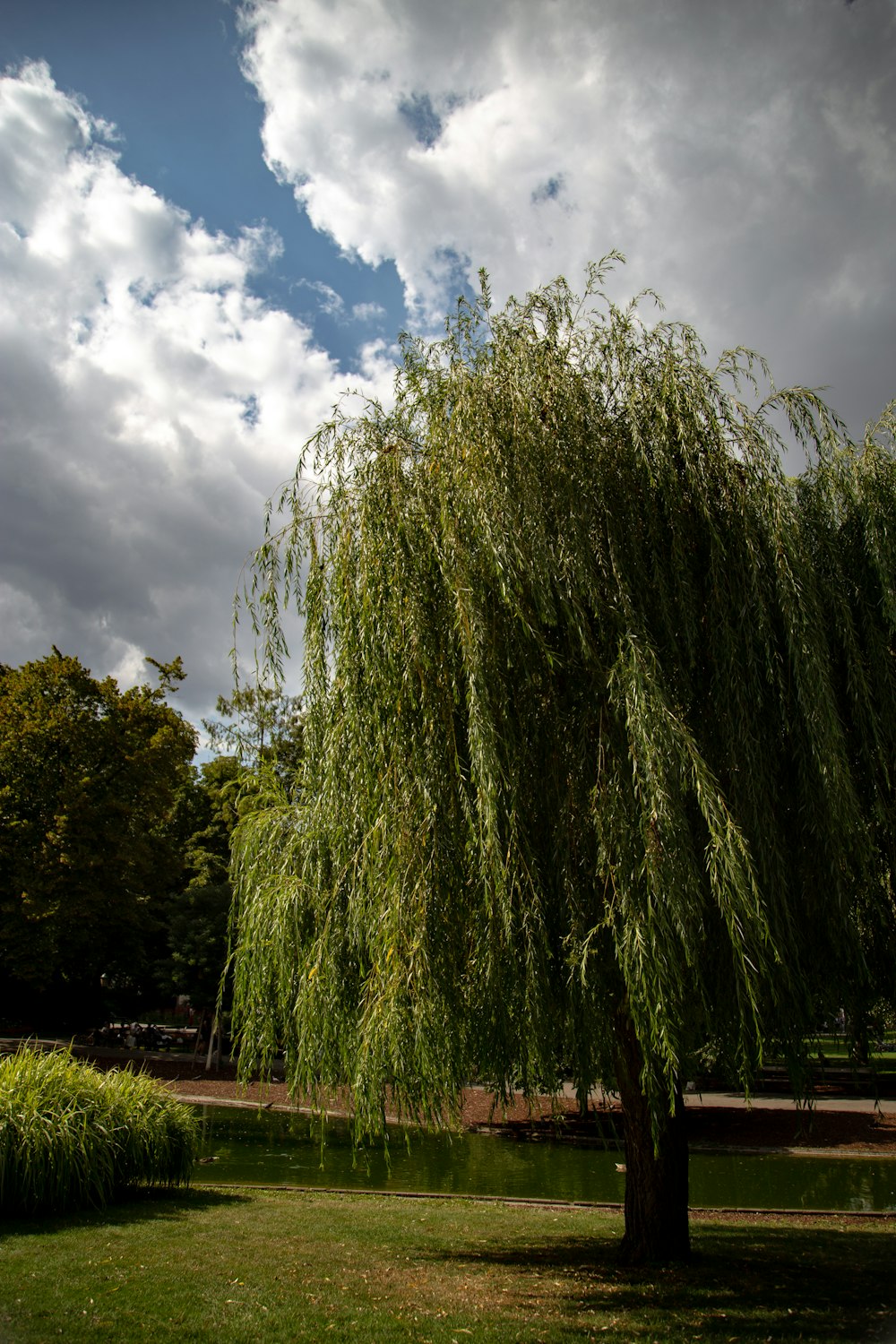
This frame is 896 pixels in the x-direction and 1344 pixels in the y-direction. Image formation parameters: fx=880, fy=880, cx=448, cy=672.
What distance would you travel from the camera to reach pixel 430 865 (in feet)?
18.8

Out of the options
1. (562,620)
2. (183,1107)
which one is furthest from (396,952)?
(183,1107)

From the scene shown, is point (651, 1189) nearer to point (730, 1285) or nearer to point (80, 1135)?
point (730, 1285)

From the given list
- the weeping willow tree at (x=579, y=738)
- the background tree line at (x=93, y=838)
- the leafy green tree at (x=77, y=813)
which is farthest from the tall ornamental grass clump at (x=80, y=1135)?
the leafy green tree at (x=77, y=813)

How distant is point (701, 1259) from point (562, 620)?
223 inches

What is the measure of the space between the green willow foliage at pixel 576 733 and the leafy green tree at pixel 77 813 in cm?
1961

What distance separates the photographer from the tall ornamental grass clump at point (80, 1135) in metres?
8.87

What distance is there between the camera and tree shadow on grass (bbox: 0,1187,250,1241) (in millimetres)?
8340

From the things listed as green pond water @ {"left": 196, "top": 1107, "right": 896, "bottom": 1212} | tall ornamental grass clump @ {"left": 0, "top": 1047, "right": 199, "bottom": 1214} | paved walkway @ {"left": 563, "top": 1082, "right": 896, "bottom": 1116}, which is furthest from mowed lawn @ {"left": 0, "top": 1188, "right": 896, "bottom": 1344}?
paved walkway @ {"left": 563, "top": 1082, "right": 896, "bottom": 1116}

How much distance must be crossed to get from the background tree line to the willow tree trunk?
16.5 meters

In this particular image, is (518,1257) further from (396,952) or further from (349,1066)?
(396,952)

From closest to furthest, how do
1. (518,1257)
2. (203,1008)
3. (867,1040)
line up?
(867,1040)
(518,1257)
(203,1008)

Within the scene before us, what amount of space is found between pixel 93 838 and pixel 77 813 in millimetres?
864

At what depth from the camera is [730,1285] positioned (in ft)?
22.2

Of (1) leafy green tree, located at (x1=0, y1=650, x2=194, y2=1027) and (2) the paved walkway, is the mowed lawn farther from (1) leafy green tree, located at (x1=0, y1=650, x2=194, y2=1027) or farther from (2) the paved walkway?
(1) leafy green tree, located at (x1=0, y1=650, x2=194, y2=1027)
